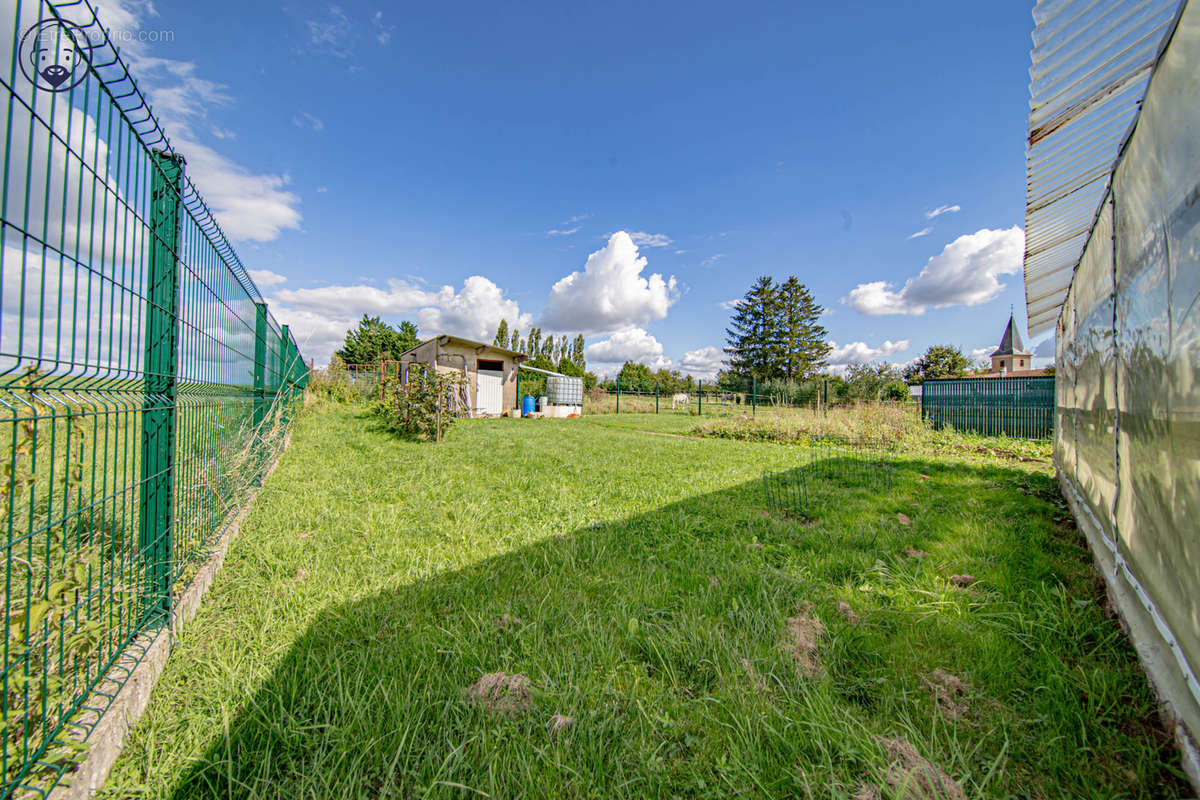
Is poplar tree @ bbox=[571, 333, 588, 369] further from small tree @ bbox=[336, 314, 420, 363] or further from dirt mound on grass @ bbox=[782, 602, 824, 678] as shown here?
dirt mound on grass @ bbox=[782, 602, 824, 678]

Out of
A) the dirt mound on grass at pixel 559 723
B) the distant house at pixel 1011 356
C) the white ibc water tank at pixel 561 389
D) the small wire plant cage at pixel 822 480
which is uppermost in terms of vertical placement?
the distant house at pixel 1011 356

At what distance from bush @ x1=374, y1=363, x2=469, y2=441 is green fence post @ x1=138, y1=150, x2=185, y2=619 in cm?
571

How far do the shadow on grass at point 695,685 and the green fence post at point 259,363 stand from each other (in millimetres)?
3436

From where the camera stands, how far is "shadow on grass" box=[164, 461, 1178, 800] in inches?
48.9

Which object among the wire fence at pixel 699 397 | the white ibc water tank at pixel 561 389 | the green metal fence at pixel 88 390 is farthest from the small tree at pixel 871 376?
the green metal fence at pixel 88 390

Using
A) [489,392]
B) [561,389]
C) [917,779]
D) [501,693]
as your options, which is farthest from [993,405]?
[489,392]

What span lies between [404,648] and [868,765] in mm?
1669

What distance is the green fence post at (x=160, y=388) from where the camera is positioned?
1733mm

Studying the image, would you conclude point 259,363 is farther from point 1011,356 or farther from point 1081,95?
point 1011,356

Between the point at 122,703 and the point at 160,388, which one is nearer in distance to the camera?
the point at 122,703

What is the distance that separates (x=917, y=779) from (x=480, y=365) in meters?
16.5

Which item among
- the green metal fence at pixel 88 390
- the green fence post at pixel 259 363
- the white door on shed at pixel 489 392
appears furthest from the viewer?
the white door on shed at pixel 489 392
